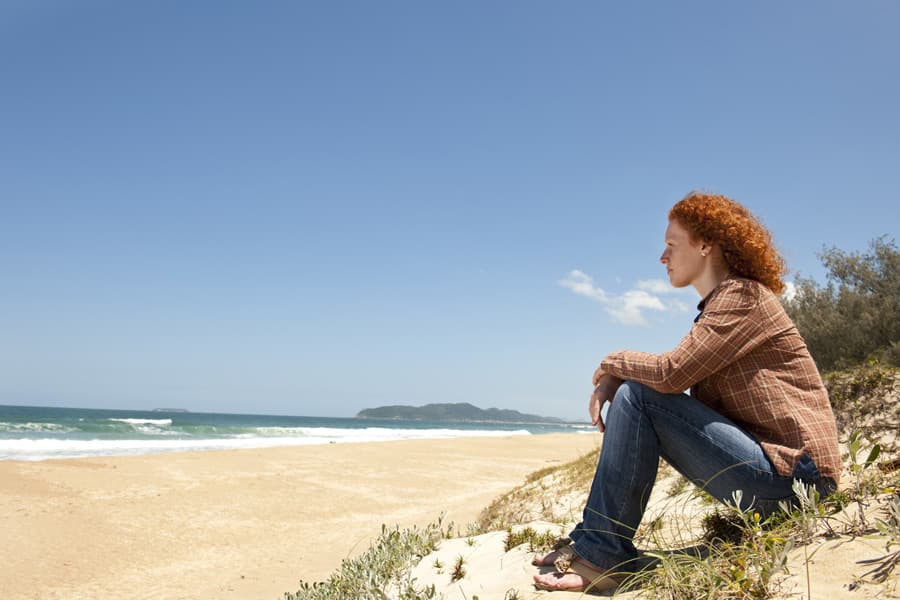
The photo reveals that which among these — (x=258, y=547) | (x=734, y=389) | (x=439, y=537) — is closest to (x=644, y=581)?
(x=734, y=389)

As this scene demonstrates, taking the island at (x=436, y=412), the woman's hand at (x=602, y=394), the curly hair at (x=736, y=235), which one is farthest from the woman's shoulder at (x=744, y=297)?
the island at (x=436, y=412)

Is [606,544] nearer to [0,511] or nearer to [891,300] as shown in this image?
[891,300]

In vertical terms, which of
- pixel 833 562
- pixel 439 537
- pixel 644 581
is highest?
pixel 833 562

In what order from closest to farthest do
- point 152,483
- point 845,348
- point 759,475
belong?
point 759,475
point 845,348
point 152,483

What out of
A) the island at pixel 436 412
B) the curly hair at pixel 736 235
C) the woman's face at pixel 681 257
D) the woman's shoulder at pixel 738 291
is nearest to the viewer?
the woman's shoulder at pixel 738 291

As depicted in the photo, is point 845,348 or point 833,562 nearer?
point 833,562

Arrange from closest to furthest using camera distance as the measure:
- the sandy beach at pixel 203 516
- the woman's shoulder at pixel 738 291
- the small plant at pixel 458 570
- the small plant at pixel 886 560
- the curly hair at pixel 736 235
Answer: the small plant at pixel 886 560, the woman's shoulder at pixel 738 291, the curly hair at pixel 736 235, the small plant at pixel 458 570, the sandy beach at pixel 203 516

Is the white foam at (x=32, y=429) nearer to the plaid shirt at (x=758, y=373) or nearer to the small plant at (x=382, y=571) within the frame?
the small plant at (x=382, y=571)

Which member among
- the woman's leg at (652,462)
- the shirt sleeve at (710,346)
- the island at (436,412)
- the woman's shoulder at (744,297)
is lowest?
the island at (436,412)

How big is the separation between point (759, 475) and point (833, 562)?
372 mm

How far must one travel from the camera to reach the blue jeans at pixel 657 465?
2.37 meters

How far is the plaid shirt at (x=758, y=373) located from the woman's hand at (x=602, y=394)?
0.24 metres

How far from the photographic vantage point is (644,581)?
2.44m

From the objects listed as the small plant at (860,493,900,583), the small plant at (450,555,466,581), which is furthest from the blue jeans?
the small plant at (450,555,466,581)
